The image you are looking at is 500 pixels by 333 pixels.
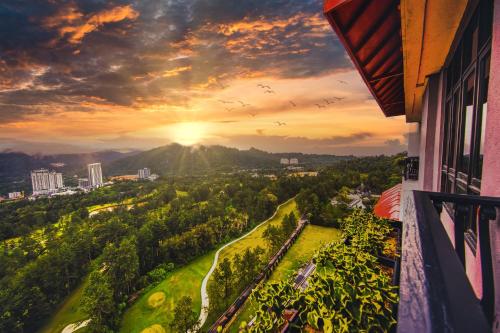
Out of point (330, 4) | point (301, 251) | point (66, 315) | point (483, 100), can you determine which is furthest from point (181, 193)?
point (483, 100)

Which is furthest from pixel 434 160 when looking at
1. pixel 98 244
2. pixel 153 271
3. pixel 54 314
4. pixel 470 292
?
pixel 98 244

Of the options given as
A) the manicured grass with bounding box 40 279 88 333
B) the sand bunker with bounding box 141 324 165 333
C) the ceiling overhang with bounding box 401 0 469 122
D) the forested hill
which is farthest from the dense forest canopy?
the forested hill

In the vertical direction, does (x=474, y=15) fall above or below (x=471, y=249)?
above

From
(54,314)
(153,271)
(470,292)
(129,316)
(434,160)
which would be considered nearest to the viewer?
(470,292)

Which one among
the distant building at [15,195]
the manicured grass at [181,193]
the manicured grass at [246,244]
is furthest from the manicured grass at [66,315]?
the distant building at [15,195]

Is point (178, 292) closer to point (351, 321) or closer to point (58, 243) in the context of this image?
point (58, 243)

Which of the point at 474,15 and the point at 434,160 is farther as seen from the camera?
the point at 434,160

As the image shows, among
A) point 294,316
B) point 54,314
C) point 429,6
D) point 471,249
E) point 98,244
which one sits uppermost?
point 429,6

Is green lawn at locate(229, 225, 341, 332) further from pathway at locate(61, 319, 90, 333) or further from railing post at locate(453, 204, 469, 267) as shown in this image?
railing post at locate(453, 204, 469, 267)
